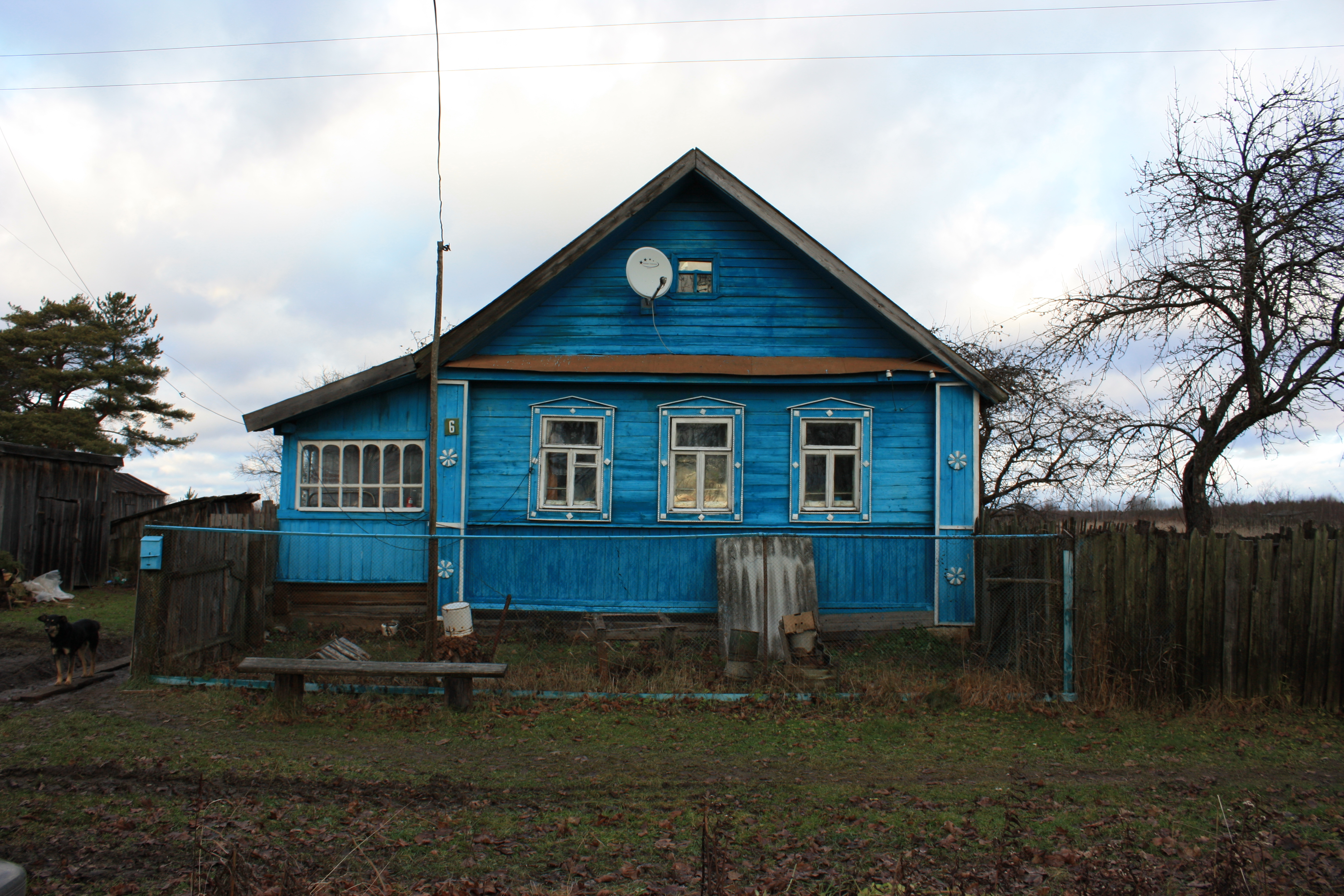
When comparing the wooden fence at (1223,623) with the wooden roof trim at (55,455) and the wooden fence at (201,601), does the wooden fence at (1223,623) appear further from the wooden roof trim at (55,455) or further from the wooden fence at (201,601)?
the wooden roof trim at (55,455)

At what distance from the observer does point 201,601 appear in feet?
28.7

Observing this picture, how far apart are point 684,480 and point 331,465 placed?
5087mm

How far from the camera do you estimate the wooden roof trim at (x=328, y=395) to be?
11.2m

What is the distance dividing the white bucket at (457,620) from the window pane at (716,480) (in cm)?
354

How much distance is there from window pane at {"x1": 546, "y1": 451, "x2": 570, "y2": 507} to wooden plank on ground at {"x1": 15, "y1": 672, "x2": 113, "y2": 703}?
5.44 m

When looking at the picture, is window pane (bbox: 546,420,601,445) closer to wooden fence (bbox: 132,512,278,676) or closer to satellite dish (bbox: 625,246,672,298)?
satellite dish (bbox: 625,246,672,298)

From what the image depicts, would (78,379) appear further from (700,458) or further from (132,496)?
(700,458)

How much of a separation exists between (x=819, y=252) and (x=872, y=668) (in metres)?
5.65

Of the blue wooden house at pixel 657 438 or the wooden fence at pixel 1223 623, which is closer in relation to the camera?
the wooden fence at pixel 1223 623

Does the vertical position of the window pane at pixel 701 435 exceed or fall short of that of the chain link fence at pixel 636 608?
it exceeds it

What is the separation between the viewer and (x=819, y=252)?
11273 mm

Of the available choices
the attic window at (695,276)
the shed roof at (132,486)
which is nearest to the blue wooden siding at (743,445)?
the attic window at (695,276)

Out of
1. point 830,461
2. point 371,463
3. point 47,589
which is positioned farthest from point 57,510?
point 830,461

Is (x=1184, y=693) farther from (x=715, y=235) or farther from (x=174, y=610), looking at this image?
(x=174, y=610)
